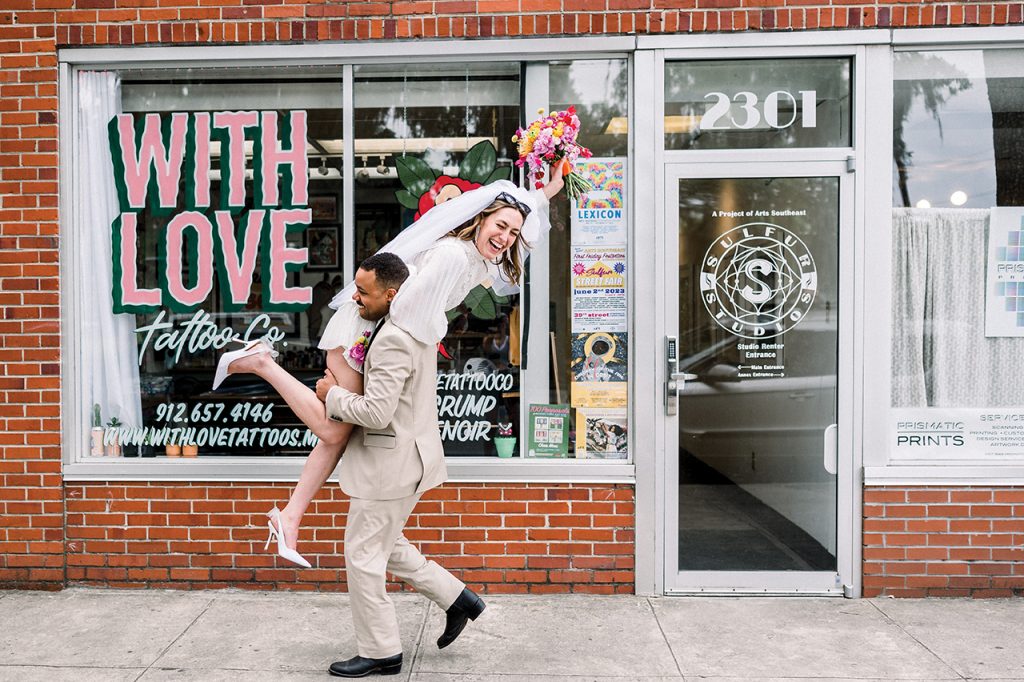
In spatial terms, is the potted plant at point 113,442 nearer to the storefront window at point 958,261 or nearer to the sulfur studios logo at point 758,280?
the sulfur studios logo at point 758,280

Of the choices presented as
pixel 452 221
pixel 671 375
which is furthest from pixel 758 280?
pixel 452 221

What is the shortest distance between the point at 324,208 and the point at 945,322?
3701 millimetres

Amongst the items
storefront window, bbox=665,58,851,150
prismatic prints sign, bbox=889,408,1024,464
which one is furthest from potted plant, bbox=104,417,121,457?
prismatic prints sign, bbox=889,408,1024,464

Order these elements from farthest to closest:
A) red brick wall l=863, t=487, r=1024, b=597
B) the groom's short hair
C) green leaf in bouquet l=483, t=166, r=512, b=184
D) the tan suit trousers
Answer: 1. green leaf in bouquet l=483, t=166, r=512, b=184
2. red brick wall l=863, t=487, r=1024, b=597
3. the tan suit trousers
4. the groom's short hair

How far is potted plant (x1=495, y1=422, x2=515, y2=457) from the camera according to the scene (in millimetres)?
5055

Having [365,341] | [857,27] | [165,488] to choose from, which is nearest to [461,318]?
[365,341]

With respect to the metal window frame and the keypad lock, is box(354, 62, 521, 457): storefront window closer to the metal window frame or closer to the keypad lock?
the metal window frame

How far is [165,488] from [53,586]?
33.8 inches

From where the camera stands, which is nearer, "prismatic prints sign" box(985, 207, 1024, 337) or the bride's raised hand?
the bride's raised hand

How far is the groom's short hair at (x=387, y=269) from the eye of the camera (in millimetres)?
3615

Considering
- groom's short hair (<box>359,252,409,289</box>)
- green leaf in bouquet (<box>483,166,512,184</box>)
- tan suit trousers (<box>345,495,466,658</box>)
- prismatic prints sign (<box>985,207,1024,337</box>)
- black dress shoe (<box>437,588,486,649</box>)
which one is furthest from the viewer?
green leaf in bouquet (<box>483,166,512,184</box>)

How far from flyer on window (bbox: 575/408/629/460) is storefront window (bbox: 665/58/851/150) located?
160 centimetres

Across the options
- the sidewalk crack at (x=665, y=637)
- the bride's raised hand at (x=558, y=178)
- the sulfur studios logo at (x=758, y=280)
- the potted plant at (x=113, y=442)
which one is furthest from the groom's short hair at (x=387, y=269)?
the potted plant at (x=113, y=442)

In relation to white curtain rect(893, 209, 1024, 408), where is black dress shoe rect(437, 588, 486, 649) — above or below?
below
